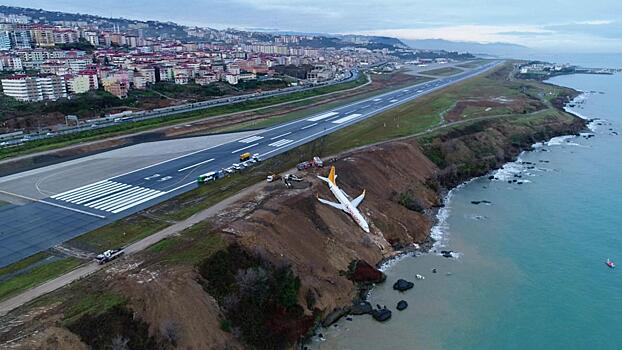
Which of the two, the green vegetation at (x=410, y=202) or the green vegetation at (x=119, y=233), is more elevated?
the green vegetation at (x=119, y=233)

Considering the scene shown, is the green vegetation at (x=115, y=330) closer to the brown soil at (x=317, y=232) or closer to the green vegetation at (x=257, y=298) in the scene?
the brown soil at (x=317, y=232)

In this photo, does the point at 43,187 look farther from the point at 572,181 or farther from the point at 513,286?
the point at 572,181

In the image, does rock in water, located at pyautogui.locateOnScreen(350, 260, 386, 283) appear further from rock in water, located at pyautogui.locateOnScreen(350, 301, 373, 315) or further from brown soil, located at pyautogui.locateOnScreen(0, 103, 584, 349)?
rock in water, located at pyautogui.locateOnScreen(350, 301, 373, 315)

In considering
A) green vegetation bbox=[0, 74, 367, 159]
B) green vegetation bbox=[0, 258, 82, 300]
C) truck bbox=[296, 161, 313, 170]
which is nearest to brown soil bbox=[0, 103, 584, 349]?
truck bbox=[296, 161, 313, 170]

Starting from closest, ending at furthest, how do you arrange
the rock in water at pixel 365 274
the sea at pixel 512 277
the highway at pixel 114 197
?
the sea at pixel 512 277 → the highway at pixel 114 197 → the rock in water at pixel 365 274

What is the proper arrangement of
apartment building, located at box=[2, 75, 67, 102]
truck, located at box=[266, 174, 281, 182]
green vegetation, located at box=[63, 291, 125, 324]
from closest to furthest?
green vegetation, located at box=[63, 291, 125, 324] < truck, located at box=[266, 174, 281, 182] < apartment building, located at box=[2, 75, 67, 102]

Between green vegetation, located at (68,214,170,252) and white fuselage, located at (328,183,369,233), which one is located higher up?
green vegetation, located at (68,214,170,252)

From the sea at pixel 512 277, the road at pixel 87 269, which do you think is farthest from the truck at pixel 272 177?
the sea at pixel 512 277

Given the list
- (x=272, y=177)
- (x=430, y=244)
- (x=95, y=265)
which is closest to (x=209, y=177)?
(x=272, y=177)
